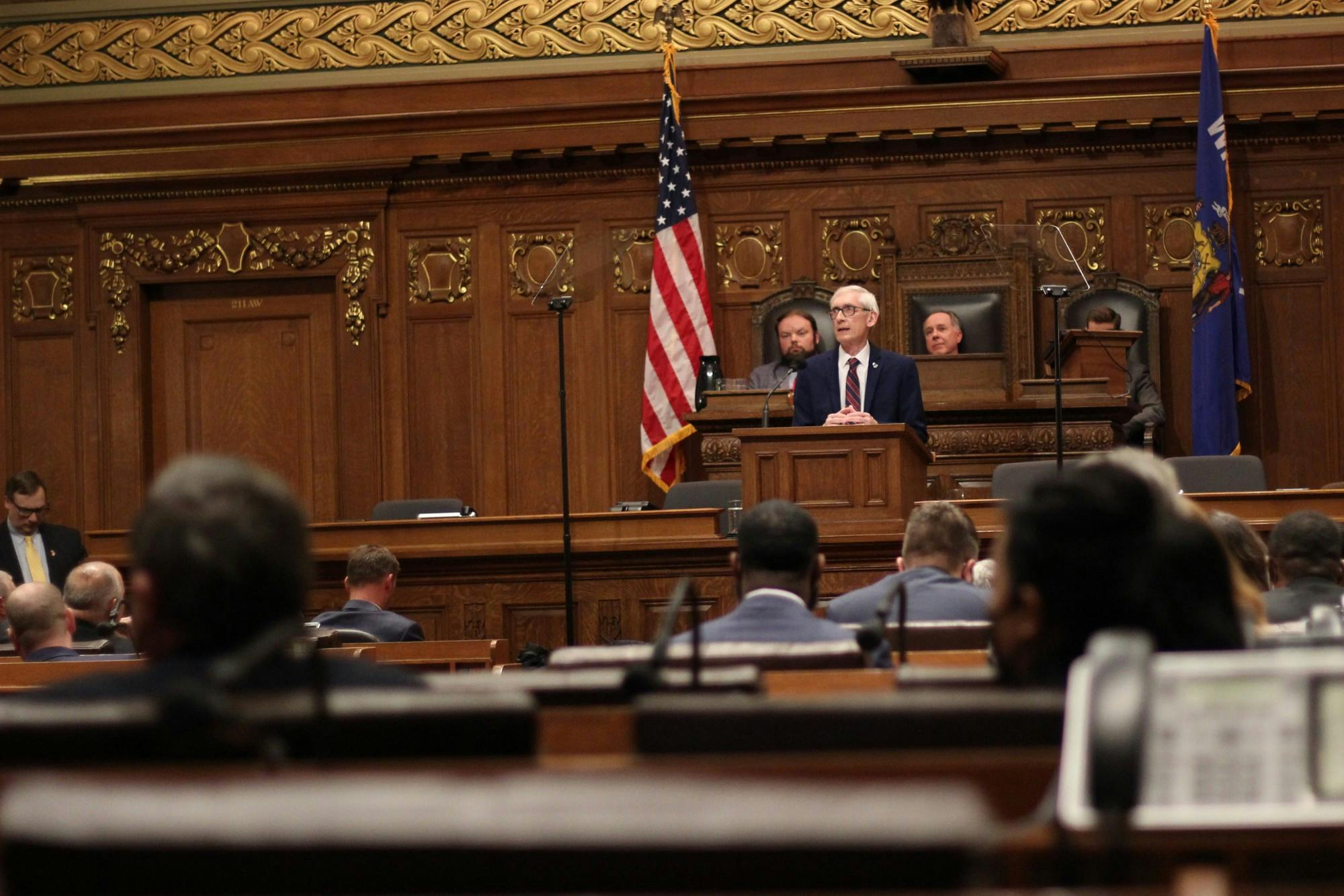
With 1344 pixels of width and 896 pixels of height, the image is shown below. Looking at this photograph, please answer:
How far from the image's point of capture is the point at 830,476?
7.34 m

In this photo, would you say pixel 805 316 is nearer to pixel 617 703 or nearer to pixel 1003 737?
pixel 617 703

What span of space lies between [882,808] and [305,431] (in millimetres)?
11159

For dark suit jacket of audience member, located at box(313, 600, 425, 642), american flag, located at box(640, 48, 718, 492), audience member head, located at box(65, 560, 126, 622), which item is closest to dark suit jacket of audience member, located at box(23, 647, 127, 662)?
audience member head, located at box(65, 560, 126, 622)

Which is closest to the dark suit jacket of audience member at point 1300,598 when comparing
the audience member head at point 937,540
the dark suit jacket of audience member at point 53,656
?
the audience member head at point 937,540

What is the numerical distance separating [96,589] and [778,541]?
10.6 feet

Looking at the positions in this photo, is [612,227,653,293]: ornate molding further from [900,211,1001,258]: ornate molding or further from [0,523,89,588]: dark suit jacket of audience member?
[0,523,89,588]: dark suit jacket of audience member

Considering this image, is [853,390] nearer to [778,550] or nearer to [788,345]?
[788,345]

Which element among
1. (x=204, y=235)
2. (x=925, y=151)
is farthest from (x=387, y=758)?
(x=204, y=235)

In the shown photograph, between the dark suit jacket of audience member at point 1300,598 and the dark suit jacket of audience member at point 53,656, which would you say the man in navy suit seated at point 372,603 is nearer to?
the dark suit jacket of audience member at point 53,656

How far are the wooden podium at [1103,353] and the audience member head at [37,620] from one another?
19.9 feet

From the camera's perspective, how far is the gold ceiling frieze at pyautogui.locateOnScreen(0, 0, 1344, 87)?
38.1 feet

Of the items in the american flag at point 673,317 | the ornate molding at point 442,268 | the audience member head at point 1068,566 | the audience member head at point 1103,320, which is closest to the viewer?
the audience member head at point 1068,566

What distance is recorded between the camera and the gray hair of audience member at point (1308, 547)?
193 inches

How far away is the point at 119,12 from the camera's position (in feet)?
40.8
